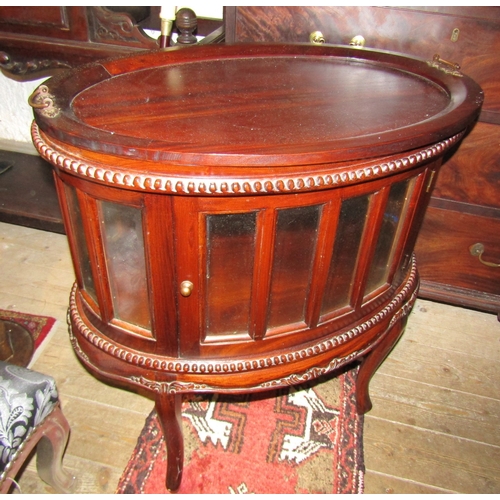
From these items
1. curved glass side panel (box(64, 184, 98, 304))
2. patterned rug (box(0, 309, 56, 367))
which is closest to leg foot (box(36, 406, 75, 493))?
curved glass side panel (box(64, 184, 98, 304))

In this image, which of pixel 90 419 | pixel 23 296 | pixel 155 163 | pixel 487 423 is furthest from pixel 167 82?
pixel 487 423

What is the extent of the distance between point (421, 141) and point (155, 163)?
0.44 m

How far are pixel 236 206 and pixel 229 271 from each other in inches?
5.6

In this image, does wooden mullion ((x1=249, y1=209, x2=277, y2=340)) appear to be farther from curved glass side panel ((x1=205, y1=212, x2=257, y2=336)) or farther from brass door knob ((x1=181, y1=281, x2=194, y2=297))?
brass door knob ((x1=181, y1=281, x2=194, y2=297))

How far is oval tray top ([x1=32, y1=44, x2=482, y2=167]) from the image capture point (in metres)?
0.75

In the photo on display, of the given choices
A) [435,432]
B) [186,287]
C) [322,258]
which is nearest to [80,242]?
[186,287]

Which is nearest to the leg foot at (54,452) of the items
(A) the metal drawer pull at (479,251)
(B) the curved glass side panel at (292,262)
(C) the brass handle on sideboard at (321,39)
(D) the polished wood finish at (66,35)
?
(B) the curved glass side panel at (292,262)

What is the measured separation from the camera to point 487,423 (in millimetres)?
1479

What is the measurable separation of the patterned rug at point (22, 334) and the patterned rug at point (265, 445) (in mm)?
494

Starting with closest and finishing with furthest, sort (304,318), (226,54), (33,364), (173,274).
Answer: (173,274)
(304,318)
(226,54)
(33,364)

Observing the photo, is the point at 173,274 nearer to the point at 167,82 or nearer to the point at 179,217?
the point at 179,217

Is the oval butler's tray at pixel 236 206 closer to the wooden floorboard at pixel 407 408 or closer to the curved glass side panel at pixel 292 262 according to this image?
the curved glass side panel at pixel 292 262

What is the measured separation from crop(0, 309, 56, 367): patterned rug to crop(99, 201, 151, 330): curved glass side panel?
81cm

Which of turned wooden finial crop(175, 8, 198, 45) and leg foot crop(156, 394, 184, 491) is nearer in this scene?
leg foot crop(156, 394, 184, 491)
